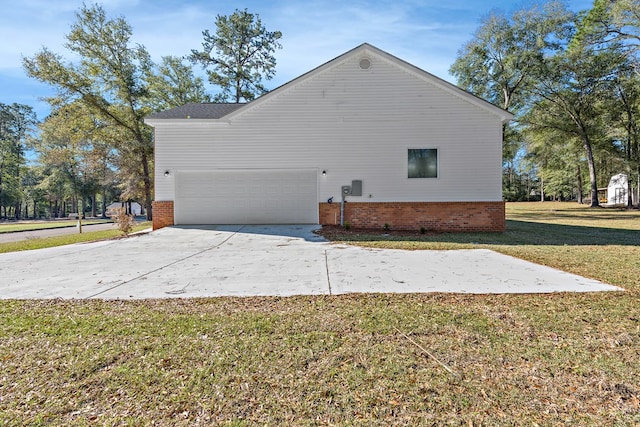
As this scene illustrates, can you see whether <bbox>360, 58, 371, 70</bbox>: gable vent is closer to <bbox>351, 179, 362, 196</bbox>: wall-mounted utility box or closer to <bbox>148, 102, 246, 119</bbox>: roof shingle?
<bbox>351, 179, 362, 196</bbox>: wall-mounted utility box

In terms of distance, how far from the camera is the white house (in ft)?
36.0

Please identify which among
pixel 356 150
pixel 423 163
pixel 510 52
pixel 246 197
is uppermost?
pixel 510 52

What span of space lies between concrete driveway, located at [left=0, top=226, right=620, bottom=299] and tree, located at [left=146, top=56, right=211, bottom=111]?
19904 mm

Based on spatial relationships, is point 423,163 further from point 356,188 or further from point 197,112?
point 197,112

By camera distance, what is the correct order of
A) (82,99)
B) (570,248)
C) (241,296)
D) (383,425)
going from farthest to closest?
1. (82,99)
2. (570,248)
3. (241,296)
4. (383,425)

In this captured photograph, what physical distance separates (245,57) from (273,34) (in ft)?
9.84

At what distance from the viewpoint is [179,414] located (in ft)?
6.02

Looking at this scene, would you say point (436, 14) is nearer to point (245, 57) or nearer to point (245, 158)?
point (245, 158)

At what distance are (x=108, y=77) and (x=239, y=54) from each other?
30.8 ft

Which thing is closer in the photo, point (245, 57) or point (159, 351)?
point (159, 351)

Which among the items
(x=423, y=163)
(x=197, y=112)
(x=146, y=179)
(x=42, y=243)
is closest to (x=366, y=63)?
(x=423, y=163)

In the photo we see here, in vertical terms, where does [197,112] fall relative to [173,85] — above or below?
below

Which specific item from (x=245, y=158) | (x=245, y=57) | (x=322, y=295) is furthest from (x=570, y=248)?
(x=245, y=57)

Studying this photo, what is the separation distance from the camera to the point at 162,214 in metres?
11.4
